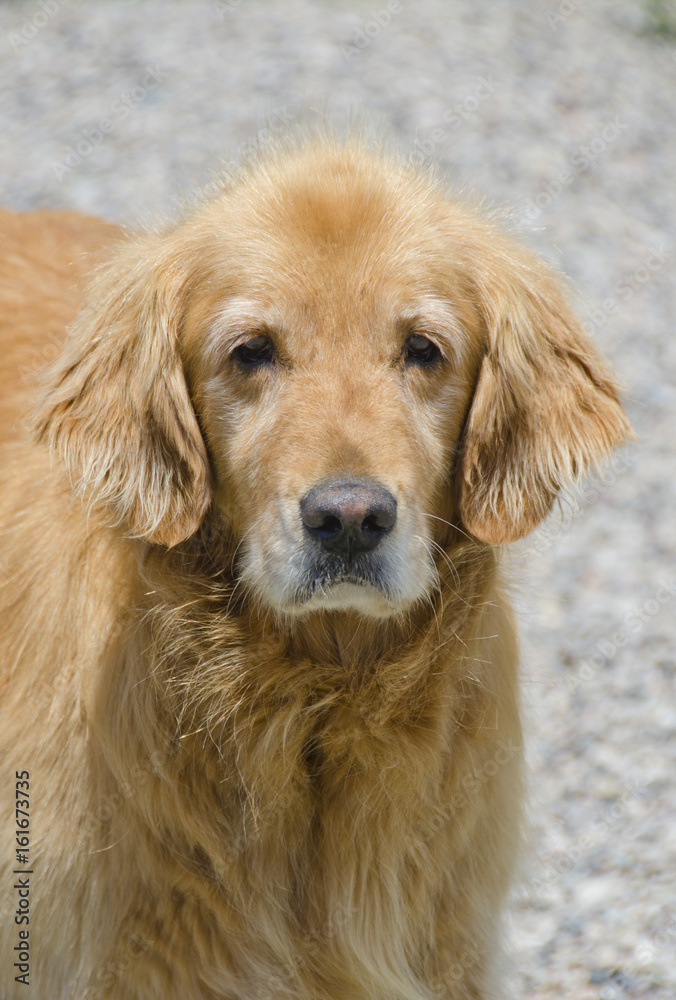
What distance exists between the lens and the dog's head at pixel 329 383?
2570 millimetres

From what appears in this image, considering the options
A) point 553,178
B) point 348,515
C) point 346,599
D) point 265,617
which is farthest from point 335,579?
point 553,178

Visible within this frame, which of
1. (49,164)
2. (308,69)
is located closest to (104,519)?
(49,164)

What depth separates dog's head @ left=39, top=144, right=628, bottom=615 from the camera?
257 cm

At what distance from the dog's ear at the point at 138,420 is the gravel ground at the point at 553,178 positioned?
698 mm

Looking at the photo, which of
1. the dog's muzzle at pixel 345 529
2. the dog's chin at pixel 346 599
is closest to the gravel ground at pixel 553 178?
the dog's chin at pixel 346 599

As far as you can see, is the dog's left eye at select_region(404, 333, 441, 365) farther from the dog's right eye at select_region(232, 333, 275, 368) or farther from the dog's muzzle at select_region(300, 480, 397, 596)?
the dog's muzzle at select_region(300, 480, 397, 596)

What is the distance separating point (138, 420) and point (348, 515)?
0.76 meters

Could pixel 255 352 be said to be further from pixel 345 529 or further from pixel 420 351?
pixel 345 529

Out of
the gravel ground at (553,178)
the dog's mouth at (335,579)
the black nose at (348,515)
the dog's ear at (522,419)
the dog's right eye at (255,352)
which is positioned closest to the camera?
the black nose at (348,515)

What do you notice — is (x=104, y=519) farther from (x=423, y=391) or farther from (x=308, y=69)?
(x=308, y=69)

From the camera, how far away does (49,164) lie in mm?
7871

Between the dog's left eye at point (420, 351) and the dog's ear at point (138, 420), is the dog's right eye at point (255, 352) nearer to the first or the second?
the dog's ear at point (138, 420)

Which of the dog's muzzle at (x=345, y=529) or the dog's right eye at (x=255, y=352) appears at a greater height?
the dog's right eye at (x=255, y=352)

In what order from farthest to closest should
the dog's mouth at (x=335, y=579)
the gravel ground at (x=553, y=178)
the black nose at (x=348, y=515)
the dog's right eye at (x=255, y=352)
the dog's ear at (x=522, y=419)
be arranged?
the gravel ground at (x=553, y=178)
the dog's ear at (x=522, y=419)
the dog's right eye at (x=255, y=352)
the dog's mouth at (x=335, y=579)
the black nose at (x=348, y=515)
